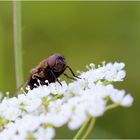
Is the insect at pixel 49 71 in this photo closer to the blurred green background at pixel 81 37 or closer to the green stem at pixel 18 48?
the green stem at pixel 18 48

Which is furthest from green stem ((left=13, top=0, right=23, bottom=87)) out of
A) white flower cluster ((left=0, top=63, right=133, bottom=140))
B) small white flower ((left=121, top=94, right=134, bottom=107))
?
small white flower ((left=121, top=94, right=134, bottom=107))

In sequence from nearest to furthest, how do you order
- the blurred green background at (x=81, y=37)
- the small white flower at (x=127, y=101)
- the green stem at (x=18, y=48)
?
the small white flower at (x=127, y=101), the green stem at (x=18, y=48), the blurred green background at (x=81, y=37)

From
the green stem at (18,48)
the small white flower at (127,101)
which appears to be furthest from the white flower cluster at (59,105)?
the green stem at (18,48)

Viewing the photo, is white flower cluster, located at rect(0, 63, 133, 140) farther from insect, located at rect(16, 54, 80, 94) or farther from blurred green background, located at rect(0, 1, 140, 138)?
blurred green background, located at rect(0, 1, 140, 138)

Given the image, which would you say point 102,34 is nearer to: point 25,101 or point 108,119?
point 108,119

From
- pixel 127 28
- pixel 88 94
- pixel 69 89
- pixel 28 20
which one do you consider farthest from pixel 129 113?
pixel 88 94

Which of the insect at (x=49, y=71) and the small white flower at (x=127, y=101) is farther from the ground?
the small white flower at (x=127, y=101)

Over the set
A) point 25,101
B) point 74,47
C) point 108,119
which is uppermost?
point 25,101
